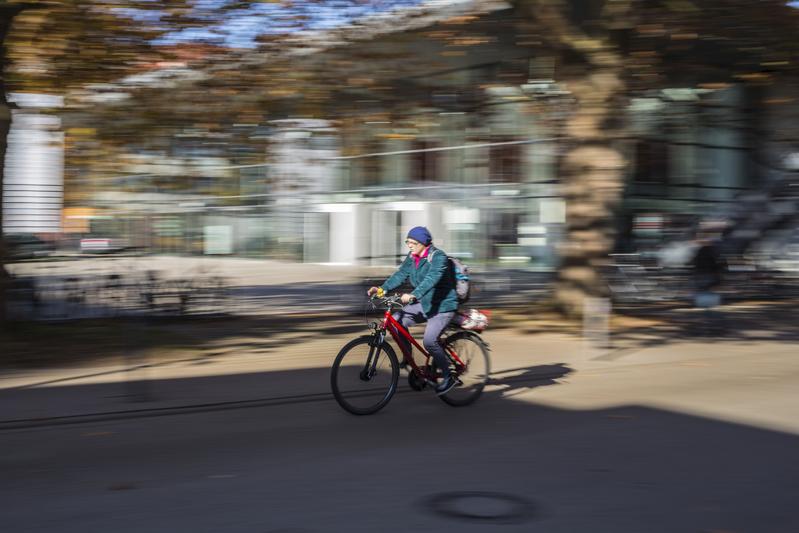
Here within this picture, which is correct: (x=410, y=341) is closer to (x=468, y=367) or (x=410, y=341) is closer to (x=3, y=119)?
(x=468, y=367)

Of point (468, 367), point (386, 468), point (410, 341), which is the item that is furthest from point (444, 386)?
point (386, 468)

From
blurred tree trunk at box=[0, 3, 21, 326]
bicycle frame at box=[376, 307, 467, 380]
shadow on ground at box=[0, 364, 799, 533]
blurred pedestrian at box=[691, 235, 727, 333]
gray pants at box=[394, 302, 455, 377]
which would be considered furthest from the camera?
blurred pedestrian at box=[691, 235, 727, 333]

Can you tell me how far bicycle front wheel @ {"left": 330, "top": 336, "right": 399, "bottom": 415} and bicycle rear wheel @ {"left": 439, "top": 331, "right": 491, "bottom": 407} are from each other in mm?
761

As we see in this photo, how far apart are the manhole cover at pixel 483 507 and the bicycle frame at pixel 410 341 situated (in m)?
2.90

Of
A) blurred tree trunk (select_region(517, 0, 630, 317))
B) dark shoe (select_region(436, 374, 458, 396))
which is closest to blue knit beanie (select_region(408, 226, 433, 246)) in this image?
dark shoe (select_region(436, 374, 458, 396))

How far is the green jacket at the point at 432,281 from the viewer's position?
28.2 ft

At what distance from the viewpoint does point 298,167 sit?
15.0 m

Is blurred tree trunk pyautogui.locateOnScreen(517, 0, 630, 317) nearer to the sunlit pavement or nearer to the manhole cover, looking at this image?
the sunlit pavement

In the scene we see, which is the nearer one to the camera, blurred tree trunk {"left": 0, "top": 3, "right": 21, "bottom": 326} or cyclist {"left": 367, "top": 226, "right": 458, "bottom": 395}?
cyclist {"left": 367, "top": 226, "right": 458, "bottom": 395}

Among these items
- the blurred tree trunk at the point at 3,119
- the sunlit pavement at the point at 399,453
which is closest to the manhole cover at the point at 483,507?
the sunlit pavement at the point at 399,453

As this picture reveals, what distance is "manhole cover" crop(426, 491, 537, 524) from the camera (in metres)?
5.43

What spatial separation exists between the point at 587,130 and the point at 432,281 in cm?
781

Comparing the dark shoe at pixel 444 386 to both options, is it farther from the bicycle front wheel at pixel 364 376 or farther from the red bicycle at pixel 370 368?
the bicycle front wheel at pixel 364 376

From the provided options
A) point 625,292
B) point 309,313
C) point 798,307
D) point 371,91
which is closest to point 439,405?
point 371,91
